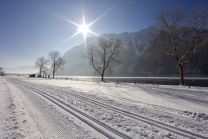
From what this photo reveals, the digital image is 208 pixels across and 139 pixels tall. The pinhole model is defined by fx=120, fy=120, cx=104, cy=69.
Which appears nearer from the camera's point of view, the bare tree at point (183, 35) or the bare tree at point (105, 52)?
the bare tree at point (183, 35)

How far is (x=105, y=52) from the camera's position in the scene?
3438cm

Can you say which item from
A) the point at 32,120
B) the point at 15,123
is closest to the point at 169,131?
the point at 32,120

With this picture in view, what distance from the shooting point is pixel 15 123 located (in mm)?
4508

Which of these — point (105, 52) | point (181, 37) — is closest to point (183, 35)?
point (181, 37)

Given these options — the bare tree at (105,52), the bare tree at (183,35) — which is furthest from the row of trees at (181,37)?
the bare tree at (105,52)

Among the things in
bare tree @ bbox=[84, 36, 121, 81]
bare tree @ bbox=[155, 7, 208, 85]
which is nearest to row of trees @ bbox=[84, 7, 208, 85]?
bare tree @ bbox=[155, 7, 208, 85]

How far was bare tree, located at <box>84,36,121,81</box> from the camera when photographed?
33.1 metres

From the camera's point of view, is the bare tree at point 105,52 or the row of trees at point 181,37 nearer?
the row of trees at point 181,37

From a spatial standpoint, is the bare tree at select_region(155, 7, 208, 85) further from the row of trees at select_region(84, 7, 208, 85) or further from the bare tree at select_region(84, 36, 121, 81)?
the bare tree at select_region(84, 36, 121, 81)

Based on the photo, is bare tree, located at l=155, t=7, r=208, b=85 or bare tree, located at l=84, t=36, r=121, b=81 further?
bare tree, located at l=84, t=36, r=121, b=81

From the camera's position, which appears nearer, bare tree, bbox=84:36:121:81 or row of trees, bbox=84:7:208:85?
row of trees, bbox=84:7:208:85

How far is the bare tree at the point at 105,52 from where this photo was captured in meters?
33.1

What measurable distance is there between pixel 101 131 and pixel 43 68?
81.1m

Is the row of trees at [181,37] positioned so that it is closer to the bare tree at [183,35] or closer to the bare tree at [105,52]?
the bare tree at [183,35]
